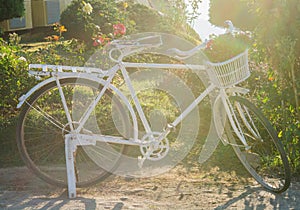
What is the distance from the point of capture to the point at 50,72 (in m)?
4.66

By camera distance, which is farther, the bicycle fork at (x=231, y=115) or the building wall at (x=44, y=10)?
the building wall at (x=44, y=10)

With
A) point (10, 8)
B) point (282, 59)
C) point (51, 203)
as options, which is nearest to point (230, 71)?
point (282, 59)

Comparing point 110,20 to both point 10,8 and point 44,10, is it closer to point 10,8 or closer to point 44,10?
point 10,8

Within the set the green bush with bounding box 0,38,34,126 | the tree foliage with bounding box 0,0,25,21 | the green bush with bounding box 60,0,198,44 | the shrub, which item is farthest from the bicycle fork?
the tree foliage with bounding box 0,0,25,21

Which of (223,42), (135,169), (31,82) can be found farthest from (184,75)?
(135,169)

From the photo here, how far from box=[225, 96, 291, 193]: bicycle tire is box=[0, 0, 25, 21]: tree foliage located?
10.5 metres

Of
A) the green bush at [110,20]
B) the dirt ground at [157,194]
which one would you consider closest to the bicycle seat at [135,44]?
the dirt ground at [157,194]

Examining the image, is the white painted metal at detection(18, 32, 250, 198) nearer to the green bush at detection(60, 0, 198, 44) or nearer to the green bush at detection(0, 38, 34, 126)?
the green bush at detection(0, 38, 34, 126)

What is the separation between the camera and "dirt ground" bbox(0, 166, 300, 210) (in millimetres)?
4430

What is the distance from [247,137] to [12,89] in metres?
2.91

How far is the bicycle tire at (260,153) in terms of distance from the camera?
14.7ft

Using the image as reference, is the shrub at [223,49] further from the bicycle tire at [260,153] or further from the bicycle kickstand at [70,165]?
the bicycle kickstand at [70,165]

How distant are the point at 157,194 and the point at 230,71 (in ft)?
3.62

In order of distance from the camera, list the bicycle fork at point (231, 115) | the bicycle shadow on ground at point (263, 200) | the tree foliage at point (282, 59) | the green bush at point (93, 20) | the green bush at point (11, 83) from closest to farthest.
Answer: the bicycle shadow on ground at point (263, 200) → the bicycle fork at point (231, 115) → the tree foliage at point (282, 59) → the green bush at point (11, 83) → the green bush at point (93, 20)
